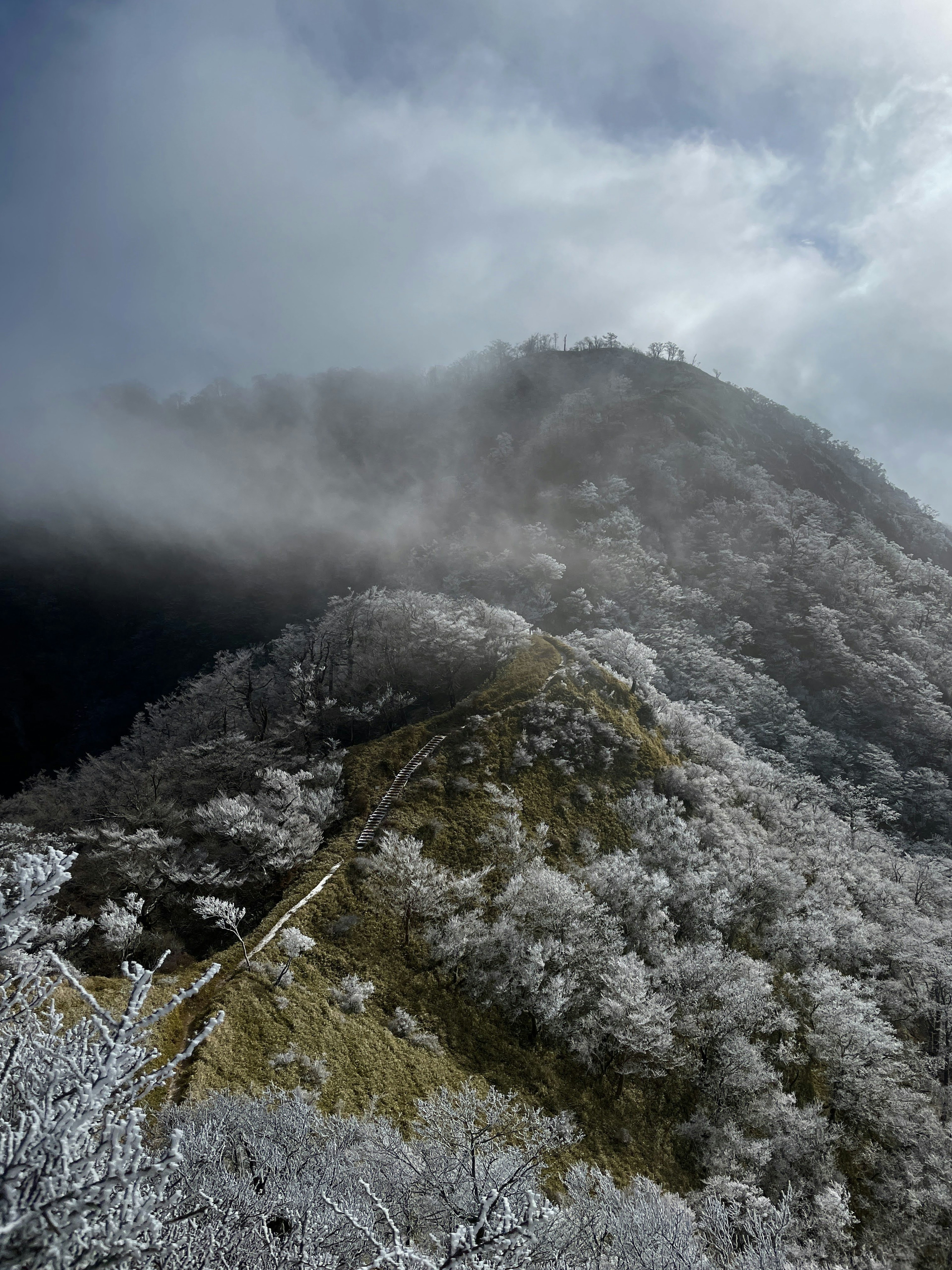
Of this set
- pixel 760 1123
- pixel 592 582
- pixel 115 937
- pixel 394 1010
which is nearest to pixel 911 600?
pixel 592 582

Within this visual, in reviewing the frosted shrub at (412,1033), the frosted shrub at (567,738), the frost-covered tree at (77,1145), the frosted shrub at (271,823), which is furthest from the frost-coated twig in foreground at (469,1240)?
the frosted shrub at (567,738)

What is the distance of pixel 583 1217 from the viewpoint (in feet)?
68.4

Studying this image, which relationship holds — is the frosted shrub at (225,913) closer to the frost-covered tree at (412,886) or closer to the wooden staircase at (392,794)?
the frost-covered tree at (412,886)

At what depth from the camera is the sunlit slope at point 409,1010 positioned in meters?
29.1

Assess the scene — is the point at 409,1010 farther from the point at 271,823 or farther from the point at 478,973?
the point at 271,823

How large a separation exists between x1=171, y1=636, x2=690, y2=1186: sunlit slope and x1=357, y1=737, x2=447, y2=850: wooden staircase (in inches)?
26.1

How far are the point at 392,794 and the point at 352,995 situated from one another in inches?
748

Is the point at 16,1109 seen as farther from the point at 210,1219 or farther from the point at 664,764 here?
the point at 664,764

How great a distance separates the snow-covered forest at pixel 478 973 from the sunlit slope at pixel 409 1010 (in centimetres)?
24

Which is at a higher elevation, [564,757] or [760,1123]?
[564,757]

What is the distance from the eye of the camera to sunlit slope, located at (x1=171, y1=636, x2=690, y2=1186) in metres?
29.1

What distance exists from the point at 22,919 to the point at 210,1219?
919cm

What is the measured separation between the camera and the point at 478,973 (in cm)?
3847

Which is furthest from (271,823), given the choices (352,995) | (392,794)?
(352,995)
